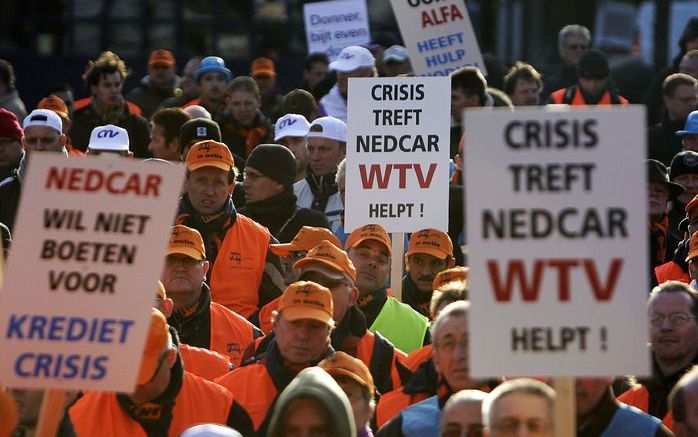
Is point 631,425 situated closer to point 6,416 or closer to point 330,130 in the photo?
point 6,416

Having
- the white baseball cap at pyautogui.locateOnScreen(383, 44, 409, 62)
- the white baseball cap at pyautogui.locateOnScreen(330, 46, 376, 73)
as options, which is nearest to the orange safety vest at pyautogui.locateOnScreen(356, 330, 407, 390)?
the white baseball cap at pyautogui.locateOnScreen(330, 46, 376, 73)

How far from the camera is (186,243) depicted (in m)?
10.3

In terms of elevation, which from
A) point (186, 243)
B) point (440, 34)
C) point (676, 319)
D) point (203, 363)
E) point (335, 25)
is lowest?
point (203, 363)

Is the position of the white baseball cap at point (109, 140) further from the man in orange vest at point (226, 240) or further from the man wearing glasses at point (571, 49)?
the man wearing glasses at point (571, 49)

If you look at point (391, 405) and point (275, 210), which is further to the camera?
point (275, 210)

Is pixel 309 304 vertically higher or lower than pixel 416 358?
higher

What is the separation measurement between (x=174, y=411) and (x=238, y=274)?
3230mm

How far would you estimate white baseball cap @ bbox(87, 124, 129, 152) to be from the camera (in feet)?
46.0

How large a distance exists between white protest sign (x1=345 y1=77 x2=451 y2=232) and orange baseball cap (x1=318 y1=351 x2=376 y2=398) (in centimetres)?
305

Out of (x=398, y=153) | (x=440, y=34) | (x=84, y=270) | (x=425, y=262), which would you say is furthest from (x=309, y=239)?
(x=440, y=34)

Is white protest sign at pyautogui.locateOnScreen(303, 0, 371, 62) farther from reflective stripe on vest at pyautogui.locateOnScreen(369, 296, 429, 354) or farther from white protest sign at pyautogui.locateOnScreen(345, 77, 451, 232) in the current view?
reflective stripe on vest at pyautogui.locateOnScreen(369, 296, 429, 354)

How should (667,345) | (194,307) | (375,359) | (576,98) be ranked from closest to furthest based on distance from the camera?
(667,345) < (375,359) < (194,307) < (576,98)

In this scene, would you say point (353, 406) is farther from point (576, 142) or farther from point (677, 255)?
point (677, 255)

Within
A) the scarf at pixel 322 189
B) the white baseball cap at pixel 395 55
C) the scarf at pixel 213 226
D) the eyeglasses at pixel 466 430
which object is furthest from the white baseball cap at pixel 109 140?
the eyeglasses at pixel 466 430
